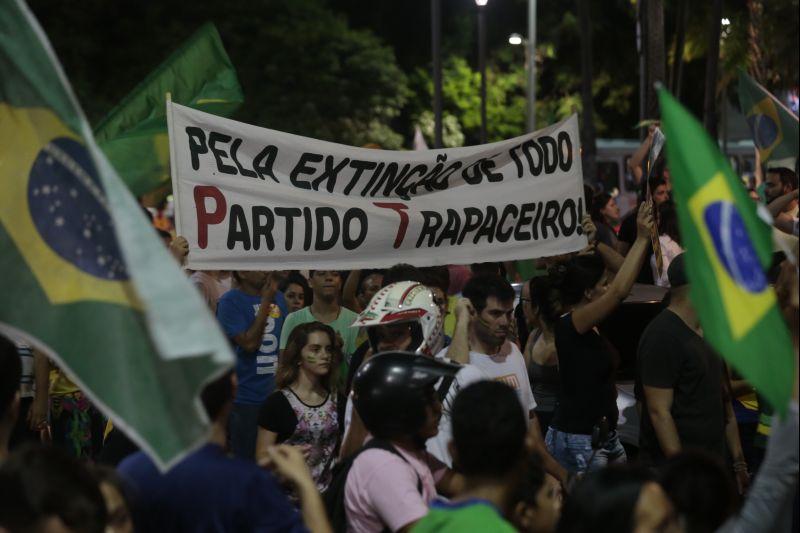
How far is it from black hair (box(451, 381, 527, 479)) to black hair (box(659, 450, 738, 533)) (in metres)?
0.63

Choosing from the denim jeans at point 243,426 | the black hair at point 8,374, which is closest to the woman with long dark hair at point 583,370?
the denim jeans at point 243,426

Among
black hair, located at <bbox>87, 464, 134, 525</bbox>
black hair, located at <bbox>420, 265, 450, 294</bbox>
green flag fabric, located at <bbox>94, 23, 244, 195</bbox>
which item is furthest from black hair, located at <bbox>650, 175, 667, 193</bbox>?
black hair, located at <bbox>87, 464, 134, 525</bbox>

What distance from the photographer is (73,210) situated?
4141 mm

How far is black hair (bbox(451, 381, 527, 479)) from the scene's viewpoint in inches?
161

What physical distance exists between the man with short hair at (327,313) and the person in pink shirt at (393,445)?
3231 mm

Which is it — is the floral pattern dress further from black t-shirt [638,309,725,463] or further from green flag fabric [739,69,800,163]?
green flag fabric [739,69,800,163]

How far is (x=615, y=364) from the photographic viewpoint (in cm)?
739

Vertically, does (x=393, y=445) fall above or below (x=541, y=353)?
below

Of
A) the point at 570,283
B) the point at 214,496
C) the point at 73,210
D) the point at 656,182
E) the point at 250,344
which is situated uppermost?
the point at 656,182

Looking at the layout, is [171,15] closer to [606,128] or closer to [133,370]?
[606,128]

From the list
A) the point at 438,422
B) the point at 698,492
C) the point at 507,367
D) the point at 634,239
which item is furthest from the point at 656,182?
the point at 698,492

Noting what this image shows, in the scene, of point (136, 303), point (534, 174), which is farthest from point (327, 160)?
point (136, 303)

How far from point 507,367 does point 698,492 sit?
2424mm

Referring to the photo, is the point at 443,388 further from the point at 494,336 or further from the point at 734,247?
the point at 734,247
